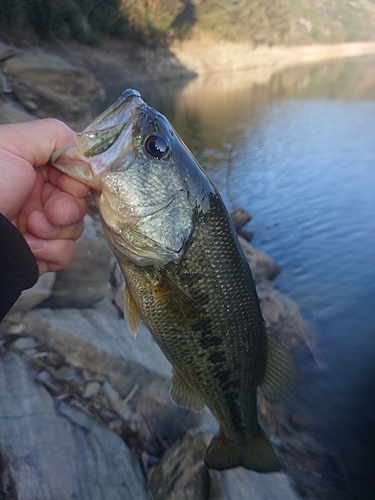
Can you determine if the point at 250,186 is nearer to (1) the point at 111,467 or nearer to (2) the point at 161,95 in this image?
(1) the point at 111,467

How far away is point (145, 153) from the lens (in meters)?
2.00

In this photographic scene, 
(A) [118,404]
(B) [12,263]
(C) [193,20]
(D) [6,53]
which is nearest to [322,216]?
(A) [118,404]

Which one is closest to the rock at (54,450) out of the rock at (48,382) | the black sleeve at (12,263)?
the rock at (48,382)

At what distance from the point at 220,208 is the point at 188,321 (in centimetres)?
66

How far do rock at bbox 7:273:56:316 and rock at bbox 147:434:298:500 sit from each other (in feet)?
5.99

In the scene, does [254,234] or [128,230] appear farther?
[254,234]

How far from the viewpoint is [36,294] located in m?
3.63

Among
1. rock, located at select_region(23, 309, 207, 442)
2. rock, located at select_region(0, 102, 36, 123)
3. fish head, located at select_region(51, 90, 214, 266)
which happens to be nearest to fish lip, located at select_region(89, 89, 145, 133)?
fish head, located at select_region(51, 90, 214, 266)

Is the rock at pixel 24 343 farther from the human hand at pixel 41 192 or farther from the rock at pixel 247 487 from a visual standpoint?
the rock at pixel 247 487

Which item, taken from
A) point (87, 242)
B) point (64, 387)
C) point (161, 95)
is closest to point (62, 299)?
point (87, 242)

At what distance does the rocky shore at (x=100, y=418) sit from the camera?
2.49 metres

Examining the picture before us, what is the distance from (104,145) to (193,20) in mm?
63678

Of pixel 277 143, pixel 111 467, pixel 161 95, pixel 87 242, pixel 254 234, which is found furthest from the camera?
pixel 161 95

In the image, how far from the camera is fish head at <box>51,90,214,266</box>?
6.36 feet
